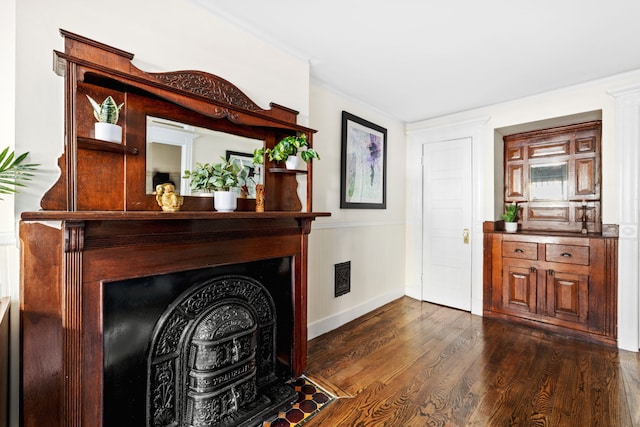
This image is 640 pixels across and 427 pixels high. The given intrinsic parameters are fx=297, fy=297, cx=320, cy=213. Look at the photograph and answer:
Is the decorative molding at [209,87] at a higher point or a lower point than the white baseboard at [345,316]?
higher

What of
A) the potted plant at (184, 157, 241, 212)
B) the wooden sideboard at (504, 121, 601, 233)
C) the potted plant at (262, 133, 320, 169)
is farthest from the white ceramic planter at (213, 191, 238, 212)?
the wooden sideboard at (504, 121, 601, 233)

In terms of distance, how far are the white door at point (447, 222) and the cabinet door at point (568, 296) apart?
764 mm

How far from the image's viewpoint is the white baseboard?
2715 millimetres

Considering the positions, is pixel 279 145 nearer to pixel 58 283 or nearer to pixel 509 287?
pixel 58 283

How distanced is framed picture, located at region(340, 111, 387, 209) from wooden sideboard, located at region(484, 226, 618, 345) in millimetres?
1300

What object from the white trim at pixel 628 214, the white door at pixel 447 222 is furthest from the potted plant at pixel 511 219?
the white trim at pixel 628 214

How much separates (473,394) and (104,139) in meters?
2.50

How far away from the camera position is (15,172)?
114 cm

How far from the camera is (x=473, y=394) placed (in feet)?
6.30

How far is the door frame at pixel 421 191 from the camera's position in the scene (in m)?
3.39

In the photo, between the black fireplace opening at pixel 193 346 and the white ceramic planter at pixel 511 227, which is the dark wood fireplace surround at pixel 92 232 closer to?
the black fireplace opening at pixel 193 346

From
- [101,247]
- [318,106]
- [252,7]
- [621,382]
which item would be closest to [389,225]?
[318,106]

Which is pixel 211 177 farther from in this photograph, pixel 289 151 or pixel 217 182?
pixel 289 151

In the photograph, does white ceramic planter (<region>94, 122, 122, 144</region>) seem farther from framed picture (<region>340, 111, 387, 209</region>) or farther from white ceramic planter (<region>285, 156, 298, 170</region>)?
framed picture (<region>340, 111, 387, 209</region>)
